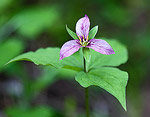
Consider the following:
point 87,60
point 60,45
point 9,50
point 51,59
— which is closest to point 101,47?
point 87,60

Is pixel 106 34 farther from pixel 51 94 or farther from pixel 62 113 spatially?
pixel 62 113

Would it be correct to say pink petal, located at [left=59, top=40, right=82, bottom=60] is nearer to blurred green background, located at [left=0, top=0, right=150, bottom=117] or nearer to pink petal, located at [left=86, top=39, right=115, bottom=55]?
pink petal, located at [left=86, top=39, right=115, bottom=55]

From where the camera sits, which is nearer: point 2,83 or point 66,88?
point 2,83

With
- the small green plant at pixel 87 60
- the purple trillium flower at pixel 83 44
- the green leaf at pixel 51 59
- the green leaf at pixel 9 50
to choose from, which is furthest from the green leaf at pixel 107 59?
the green leaf at pixel 9 50

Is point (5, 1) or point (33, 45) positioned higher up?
point (5, 1)

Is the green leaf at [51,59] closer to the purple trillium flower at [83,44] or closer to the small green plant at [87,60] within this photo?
the small green plant at [87,60]

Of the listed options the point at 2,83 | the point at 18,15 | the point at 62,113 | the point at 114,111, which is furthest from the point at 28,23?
the point at 114,111

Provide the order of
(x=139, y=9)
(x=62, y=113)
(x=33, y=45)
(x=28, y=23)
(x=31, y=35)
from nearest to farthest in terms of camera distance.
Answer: (x=62, y=113) → (x=31, y=35) → (x=28, y=23) → (x=33, y=45) → (x=139, y=9)

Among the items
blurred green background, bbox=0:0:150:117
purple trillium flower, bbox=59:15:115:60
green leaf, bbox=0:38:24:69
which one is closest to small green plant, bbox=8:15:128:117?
purple trillium flower, bbox=59:15:115:60
